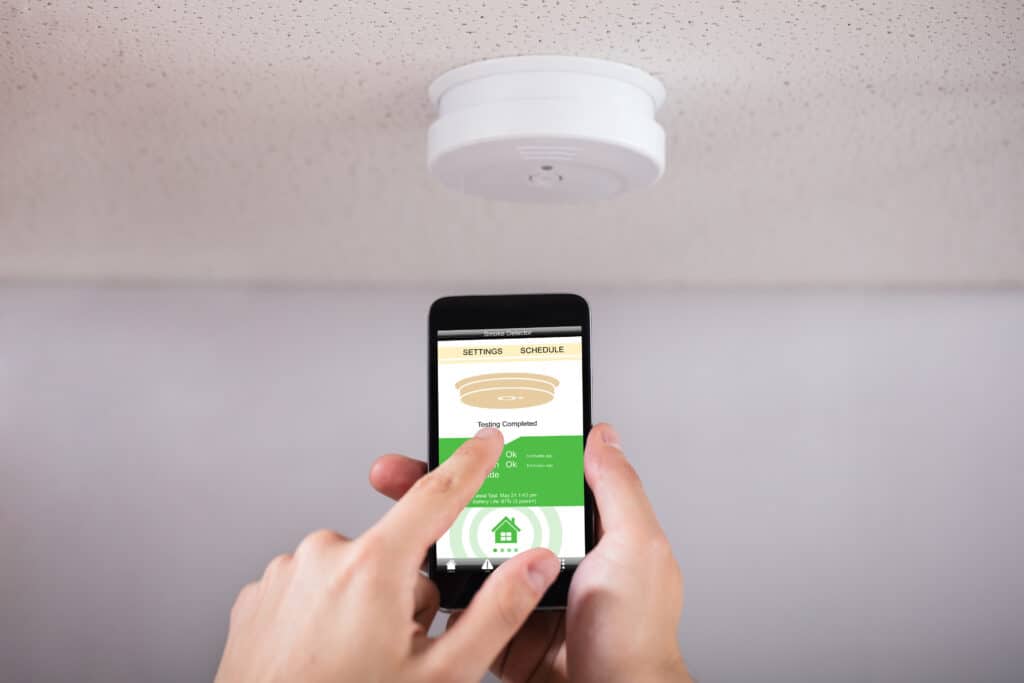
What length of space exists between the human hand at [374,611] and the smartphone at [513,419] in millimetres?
208

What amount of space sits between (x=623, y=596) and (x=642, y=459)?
91cm

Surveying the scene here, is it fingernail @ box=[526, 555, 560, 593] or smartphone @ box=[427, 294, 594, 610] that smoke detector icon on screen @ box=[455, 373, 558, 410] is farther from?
fingernail @ box=[526, 555, 560, 593]

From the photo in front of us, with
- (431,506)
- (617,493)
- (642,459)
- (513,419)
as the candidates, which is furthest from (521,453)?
(642,459)

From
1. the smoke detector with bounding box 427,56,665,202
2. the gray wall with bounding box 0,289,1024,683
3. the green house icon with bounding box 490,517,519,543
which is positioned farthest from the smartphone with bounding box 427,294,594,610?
the gray wall with bounding box 0,289,1024,683

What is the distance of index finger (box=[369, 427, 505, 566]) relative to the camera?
406 mm

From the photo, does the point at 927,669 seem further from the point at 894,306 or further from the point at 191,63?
the point at 191,63

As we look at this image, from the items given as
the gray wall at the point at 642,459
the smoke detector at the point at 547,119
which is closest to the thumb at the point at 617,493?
the smoke detector at the point at 547,119

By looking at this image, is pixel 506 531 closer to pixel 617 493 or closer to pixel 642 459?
pixel 617 493

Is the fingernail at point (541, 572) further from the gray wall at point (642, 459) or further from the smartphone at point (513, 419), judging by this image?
the gray wall at point (642, 459)

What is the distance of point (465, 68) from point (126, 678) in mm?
1260

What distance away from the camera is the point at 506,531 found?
2.18 ft

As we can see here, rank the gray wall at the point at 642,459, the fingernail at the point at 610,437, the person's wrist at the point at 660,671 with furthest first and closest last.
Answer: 1. the gray wall at the point at 642,459
2. the fingernail at the point at 610,437
3. the person's wrist at the point at 660,671

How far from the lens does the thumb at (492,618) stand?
1.32 ft

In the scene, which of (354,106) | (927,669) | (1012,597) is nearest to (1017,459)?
(1012,597)
